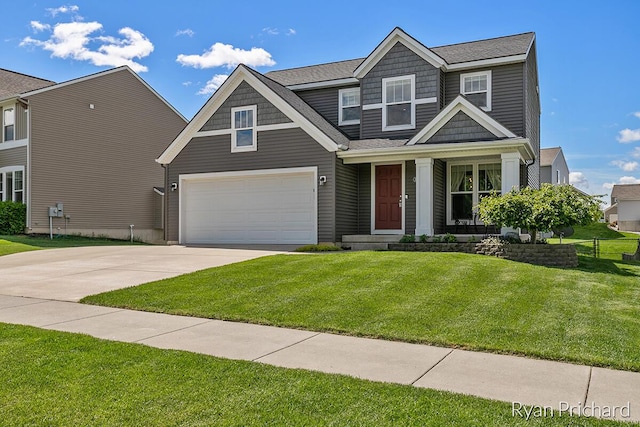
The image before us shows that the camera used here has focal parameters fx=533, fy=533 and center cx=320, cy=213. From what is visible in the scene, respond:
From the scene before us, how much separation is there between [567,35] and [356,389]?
1309cm

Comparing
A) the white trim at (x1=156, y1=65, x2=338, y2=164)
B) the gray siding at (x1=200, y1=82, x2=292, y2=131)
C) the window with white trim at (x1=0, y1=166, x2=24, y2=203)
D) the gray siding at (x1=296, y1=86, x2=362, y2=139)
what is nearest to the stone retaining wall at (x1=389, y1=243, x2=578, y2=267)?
the white trim at (x1=156, y1=65, x2=338, y2=164)

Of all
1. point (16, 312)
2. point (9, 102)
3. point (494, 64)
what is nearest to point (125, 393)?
point (16, 312)

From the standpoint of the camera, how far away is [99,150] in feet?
80.9

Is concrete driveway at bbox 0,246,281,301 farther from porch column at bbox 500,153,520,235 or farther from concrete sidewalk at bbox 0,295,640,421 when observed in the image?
porch column at bbox 500,153,520,235

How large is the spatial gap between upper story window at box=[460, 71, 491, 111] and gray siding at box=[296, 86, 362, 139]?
4085mm

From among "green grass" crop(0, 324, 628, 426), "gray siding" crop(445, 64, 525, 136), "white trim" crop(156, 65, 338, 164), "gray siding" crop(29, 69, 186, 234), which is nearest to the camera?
"green grass" crop(0, 324, 628, 426)

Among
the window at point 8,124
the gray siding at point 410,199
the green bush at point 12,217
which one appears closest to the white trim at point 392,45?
the gray siding at point 410,199

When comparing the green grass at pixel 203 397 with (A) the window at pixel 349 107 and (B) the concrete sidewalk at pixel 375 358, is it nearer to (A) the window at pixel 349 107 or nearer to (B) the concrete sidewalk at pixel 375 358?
(B) the concrete sidewalk at pixel 375 358

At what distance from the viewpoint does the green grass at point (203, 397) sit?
3670 mm

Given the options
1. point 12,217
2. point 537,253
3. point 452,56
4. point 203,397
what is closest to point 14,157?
point 12,217

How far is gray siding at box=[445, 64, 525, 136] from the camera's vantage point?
651 inches

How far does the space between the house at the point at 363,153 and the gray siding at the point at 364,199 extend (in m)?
0.04

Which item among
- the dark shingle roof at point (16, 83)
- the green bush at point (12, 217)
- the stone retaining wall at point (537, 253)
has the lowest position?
the stone retaining wall at point (537, 253)

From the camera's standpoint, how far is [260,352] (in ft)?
17.6
